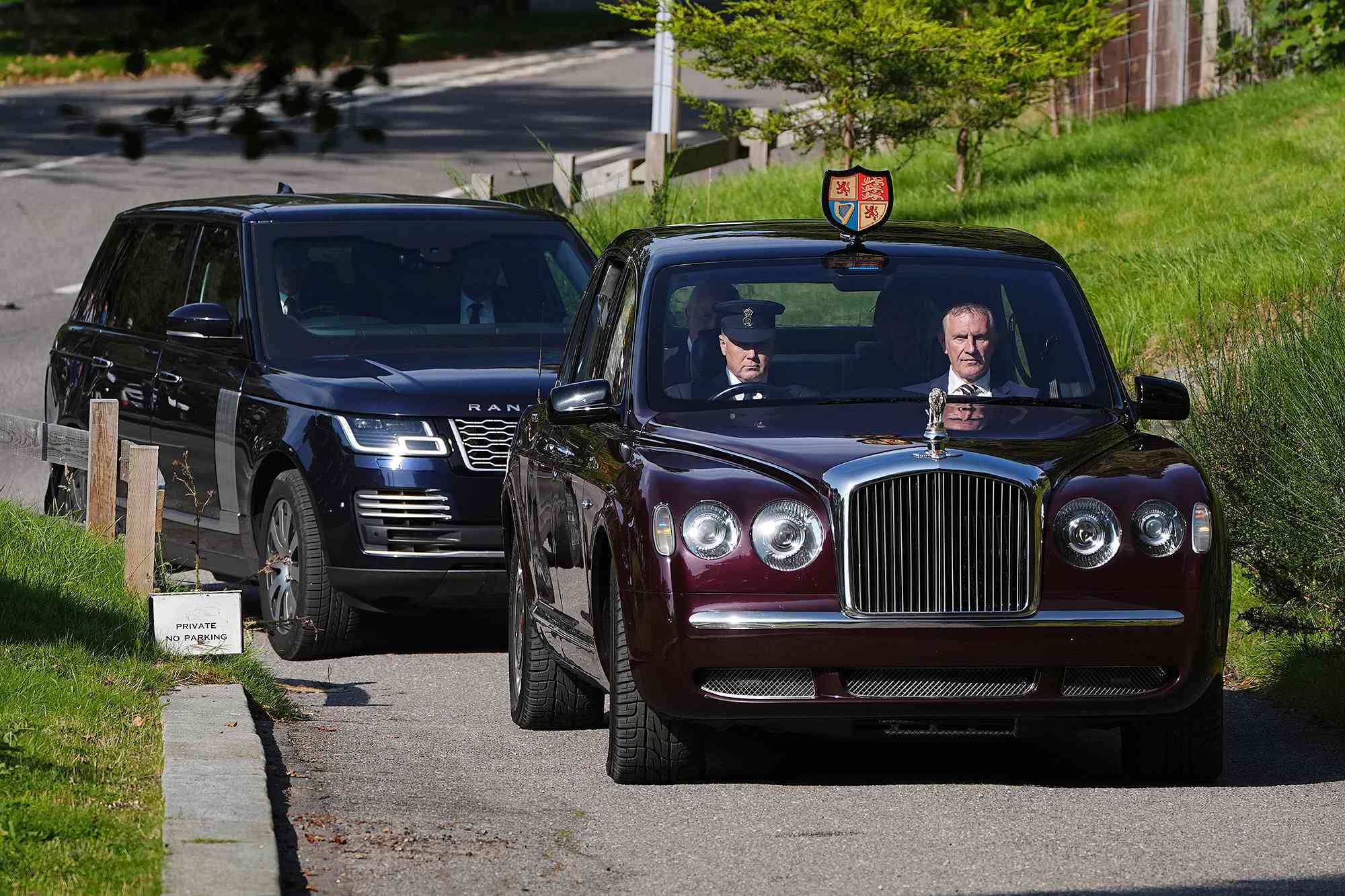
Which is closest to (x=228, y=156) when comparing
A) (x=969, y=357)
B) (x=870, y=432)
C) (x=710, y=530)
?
(x=969, y=357)

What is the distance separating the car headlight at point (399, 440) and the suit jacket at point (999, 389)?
2881mm

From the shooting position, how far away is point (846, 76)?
65.8ft

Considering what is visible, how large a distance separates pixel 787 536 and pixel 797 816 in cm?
85

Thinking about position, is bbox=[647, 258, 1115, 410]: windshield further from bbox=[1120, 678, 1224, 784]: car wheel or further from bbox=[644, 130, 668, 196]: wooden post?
bbox=[644, 130, 668, 196]: wooden post

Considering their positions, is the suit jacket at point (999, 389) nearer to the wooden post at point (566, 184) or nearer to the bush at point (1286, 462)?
the bush at point (1286, 462)

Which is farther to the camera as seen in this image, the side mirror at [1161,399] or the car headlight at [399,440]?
the car headlight at [399,440]

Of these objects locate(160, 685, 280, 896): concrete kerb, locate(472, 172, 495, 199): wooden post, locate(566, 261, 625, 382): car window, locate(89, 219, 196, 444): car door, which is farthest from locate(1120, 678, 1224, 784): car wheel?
locate(472, 172, 495, 199): wooden post

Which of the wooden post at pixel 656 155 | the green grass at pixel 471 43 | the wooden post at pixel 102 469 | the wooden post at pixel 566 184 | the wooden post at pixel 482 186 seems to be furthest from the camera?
the green grass at pixel 471 43

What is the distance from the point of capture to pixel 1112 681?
7445 mm

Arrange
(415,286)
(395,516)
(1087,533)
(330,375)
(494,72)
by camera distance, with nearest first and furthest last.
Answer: (1087,533), (395,516), (330,375), (415,286), (494,72)

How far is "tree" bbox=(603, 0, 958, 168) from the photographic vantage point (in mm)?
19469

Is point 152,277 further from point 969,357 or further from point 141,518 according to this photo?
point 969,357

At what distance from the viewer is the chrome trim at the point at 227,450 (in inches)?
450

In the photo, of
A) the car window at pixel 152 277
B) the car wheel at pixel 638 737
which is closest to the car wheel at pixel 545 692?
the car wheel at pixel 638 737
